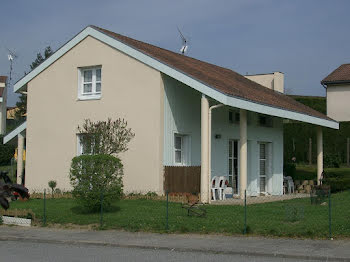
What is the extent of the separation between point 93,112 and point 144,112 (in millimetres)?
2380

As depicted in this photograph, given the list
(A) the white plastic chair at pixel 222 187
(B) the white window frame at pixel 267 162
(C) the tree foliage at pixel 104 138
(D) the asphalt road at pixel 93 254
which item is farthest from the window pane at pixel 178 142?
(D) the asphalt road at pixel 93 254

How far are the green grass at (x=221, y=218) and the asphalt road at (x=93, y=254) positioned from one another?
7.16ft

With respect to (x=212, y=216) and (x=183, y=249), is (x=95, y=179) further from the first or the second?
(x=183, y=249)

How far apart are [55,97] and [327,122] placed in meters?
11.9

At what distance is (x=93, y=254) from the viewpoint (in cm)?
1130

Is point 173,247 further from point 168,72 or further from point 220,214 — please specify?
point 168,72

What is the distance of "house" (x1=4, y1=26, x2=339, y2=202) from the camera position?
19.2m

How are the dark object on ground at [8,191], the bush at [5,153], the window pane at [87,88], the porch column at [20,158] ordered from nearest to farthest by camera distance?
the dark object on ground at [8,191] < the window pane at [87,88] < the porch column at [20,158] < the bush at [5,153]

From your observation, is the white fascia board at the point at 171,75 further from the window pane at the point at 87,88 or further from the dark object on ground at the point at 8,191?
the dark object on ground at the point at 8,191

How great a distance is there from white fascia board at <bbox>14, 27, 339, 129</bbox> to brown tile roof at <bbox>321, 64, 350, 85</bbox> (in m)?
19.9

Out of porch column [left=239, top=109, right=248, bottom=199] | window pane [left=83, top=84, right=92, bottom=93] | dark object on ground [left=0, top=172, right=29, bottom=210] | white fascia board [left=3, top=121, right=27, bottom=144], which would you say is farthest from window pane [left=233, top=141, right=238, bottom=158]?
dark object on ground [left=0, top=172, right=29, bottom=210]

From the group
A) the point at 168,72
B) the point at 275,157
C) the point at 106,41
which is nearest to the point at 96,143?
the point at 168,72

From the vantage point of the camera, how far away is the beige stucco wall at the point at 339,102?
141 ft

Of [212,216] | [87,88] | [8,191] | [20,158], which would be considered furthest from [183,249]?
[20,158]
